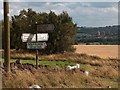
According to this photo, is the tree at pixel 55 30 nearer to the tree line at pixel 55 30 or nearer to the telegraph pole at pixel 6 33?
the tree line at pixel 55 30

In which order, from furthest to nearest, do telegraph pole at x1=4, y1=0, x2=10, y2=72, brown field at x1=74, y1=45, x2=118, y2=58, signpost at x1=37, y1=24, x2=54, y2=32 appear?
brown field at x1=74, y1=45, x2=118, y2=58 → signpost at x1=37, y1=24, x2=54, y2=32 → telegraph pole at x1=4, y1=0, x2=10, y2=72

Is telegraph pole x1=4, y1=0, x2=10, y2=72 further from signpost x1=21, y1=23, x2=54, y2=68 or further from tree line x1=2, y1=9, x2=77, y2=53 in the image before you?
tree line x1=2, y1=9, x2=77, y2=53

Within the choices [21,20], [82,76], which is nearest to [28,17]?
[21,20]

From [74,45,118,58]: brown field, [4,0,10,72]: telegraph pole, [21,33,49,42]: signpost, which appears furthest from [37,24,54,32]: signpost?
[74,45,118,58]: brown field

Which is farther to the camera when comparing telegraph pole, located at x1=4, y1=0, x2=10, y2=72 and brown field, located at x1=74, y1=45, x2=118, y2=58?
brown field, located at x1=74, y1=45, x2=118, y2=58

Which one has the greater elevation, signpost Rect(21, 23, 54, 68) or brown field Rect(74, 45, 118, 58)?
signpost Rect(21, 23, 54, 68)

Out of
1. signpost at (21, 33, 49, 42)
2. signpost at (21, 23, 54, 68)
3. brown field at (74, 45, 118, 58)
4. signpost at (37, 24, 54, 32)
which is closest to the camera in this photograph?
signpost at (37, 24, 54, 32)

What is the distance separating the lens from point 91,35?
60.3m

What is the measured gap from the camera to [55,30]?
159 ft

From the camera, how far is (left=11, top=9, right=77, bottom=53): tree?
160 ft

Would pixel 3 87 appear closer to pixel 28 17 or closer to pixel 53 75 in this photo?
pixel 53 75

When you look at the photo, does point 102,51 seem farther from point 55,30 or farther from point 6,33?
point 6,33

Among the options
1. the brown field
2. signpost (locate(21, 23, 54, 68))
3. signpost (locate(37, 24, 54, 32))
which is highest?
signpost (locate(37, 24, 54, 32))

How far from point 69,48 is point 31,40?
121 feet
